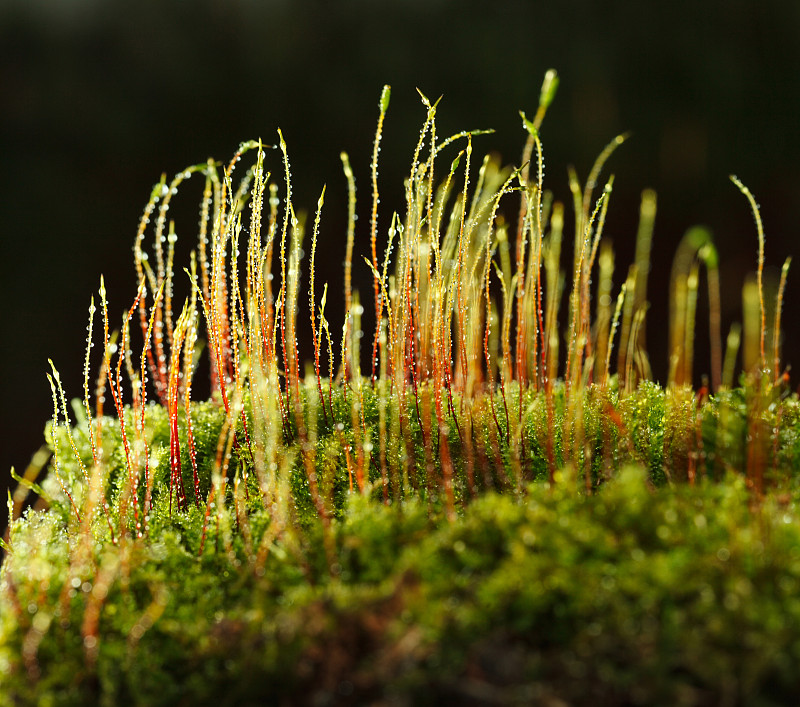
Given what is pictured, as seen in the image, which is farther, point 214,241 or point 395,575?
point 214,241

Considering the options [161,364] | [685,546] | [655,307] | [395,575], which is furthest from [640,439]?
[655,307]

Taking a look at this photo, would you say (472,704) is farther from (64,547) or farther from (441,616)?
(64,547)

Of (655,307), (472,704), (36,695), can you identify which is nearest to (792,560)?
(472,704)

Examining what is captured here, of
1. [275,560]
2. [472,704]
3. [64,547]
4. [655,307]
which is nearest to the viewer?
[472,704]

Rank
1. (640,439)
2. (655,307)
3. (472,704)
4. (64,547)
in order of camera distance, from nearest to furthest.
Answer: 1. (472,704)
2. (64,547)
3. (640,439)
4. (655,307)

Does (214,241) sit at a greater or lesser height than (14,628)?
greater

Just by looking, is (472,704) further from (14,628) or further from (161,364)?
(161,364)

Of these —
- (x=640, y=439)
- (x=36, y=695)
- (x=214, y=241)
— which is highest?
(x=214, y=241)
